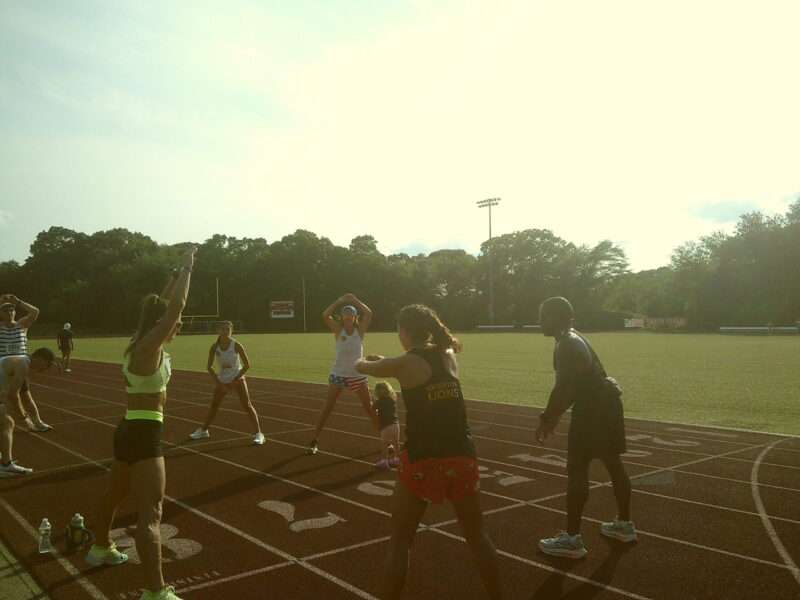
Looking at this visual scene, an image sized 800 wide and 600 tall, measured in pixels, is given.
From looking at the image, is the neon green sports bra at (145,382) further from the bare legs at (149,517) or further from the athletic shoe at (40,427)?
the athletic shoe at (40,427)

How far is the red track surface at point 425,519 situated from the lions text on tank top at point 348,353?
1172 millimetres

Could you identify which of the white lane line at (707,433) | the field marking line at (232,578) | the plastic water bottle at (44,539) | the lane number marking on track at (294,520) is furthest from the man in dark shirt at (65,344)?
the field marking line at (232,578)

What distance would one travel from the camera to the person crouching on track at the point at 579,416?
5.12m

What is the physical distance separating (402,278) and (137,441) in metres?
86.2

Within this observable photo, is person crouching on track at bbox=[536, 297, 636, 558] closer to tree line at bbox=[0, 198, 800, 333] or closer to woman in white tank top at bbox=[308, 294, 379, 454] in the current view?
woman in white tank top at bbox=[308, 294, 379, 454]

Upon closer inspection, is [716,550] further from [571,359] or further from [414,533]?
[414,533]

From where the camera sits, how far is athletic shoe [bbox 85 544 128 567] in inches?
197

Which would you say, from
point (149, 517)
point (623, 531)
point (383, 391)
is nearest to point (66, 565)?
point (149, 517)

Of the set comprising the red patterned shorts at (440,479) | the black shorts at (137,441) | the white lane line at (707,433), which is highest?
the black shorts at (137,441)

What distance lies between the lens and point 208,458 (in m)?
9.02

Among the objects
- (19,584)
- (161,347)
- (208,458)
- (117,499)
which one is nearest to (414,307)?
(161,347)

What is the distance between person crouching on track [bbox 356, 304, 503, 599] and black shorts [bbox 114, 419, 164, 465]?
152 cm

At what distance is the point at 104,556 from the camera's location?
198 inches

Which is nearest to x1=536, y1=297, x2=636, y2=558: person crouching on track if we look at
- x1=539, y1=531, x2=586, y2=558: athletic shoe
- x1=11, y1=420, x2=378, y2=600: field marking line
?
x1=539, y1=531, x2=586, y2=558: athletic shoe
